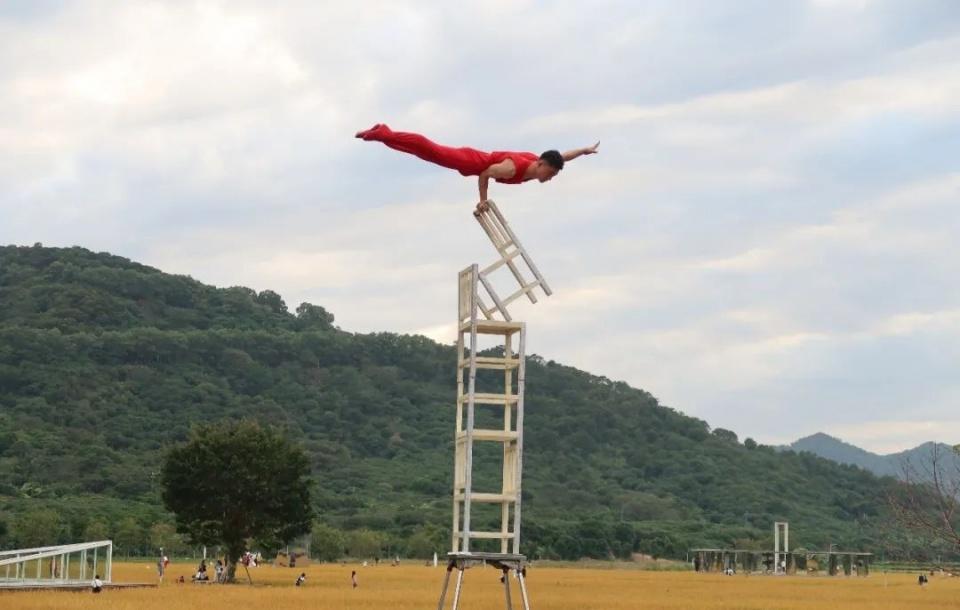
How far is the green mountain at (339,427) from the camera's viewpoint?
116m

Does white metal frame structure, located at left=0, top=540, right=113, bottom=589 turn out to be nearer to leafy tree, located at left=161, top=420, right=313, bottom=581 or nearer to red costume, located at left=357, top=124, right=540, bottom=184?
leafy tree, located at left=161, top=420, right=313, bottom=581

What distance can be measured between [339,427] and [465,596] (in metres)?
106

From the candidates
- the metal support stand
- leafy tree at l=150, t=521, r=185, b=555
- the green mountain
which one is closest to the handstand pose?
the metal support stand

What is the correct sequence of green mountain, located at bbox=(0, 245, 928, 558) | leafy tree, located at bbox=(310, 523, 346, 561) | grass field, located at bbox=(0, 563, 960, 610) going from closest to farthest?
grass field, located at bbox=(0, 563, 960, 610)
leafy tree, located at bbox=(310, 523, 346, 561)
green mountain, located at bbox=(0, 245, 928, 558)

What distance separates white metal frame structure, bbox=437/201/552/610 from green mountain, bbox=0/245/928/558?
8166cm

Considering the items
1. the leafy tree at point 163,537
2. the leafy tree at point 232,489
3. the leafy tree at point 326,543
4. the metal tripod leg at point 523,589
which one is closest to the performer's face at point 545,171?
the metal tripod leg at point 523,589

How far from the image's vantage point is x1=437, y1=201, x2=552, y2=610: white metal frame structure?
15750 mm

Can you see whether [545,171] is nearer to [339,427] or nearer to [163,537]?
[163,537]

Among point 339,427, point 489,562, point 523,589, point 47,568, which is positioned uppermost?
point 339,427

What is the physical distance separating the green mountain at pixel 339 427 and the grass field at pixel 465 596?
37798 millimetres

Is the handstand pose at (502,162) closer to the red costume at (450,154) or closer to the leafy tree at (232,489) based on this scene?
the red costume at (450,154)

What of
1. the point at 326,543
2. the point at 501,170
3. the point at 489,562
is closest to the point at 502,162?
the point at 501,170

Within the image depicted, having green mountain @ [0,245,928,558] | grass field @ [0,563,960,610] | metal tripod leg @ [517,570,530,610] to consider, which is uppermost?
green mountain @ [0,245,928,558]

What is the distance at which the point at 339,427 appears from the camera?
506ft
